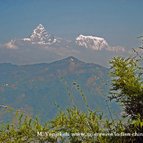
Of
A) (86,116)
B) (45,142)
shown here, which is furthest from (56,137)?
(86,116)

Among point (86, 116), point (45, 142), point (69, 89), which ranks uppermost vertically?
point (69, 89)

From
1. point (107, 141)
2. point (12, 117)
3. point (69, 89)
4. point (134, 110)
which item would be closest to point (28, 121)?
point (12, 117)

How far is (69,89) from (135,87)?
0.93m

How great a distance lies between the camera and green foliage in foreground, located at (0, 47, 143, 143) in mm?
5359

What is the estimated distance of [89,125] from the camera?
17.9ft

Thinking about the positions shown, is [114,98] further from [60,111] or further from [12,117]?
[12,117]

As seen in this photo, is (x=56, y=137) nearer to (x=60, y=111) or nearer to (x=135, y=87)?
(x=60, y=111)

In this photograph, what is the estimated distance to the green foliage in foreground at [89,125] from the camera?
211 inches

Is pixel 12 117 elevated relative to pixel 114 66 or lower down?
lower down

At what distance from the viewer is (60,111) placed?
18.7 ft

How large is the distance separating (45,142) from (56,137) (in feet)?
0.56

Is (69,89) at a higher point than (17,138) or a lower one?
higher

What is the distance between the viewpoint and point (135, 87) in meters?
5.45

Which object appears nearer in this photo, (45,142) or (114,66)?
(45,142)
